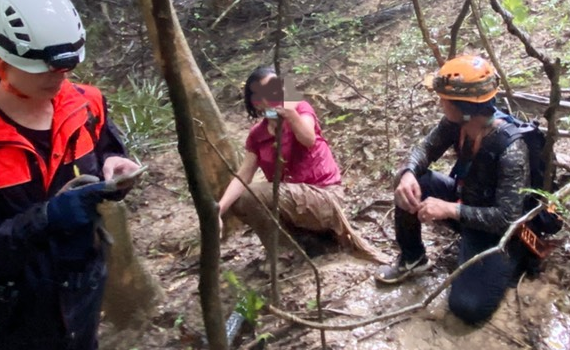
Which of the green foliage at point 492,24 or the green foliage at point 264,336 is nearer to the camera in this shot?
the green foliage at point 264,336

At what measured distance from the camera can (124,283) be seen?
3.57 meters

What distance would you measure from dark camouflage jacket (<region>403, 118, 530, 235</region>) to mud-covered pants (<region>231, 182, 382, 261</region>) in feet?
2.35

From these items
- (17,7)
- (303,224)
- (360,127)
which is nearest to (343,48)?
(360,127)

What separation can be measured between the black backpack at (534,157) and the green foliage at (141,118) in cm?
347

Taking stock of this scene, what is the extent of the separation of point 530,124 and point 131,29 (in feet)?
19.5

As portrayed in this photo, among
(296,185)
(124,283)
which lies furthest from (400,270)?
(124,283)

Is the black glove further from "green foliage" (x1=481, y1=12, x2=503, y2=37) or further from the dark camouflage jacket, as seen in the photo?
"green foliage" (x1=481, y1=12, x2=503, y2=37)

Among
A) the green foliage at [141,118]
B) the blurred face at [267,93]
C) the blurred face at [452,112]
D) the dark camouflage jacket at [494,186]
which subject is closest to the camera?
the blurred face at [267,93]

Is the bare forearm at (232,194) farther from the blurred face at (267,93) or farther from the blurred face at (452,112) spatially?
the blurred face at (452,112)

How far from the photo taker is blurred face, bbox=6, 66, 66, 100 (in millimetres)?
2021

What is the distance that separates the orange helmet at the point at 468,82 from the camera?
125 inches

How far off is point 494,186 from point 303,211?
1.06 metres

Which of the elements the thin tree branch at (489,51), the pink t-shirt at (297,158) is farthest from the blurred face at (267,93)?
the thin tree branch at (489,51)

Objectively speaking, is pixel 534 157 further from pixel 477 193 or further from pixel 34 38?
pixel 34 38
